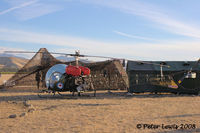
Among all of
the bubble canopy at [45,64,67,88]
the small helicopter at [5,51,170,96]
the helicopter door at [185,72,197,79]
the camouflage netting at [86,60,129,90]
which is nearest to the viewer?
the small helicopter at [5,51,170,96]

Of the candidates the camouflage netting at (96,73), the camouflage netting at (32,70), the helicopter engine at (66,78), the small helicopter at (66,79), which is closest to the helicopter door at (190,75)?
the small helicopter at (66,79)

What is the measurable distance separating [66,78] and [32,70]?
9.50 m

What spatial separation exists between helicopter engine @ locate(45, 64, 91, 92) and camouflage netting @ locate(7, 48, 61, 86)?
788 cm

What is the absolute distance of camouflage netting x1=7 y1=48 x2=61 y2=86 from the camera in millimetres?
23500

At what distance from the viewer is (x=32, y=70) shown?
24.3 metres

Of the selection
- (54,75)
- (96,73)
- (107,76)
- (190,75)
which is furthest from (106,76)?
(190,75)

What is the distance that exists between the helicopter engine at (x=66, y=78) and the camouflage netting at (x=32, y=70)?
7879 mm

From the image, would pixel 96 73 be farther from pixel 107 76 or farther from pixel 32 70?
pixel 32 70

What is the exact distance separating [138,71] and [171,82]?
12.7 feet

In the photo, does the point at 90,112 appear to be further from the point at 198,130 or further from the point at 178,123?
the point at 198,130


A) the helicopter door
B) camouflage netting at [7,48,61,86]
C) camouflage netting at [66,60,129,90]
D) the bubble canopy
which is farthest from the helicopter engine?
the helicopter door

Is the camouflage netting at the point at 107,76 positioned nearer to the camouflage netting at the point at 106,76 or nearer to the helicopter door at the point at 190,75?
the camouflage netting at the point at 106,76

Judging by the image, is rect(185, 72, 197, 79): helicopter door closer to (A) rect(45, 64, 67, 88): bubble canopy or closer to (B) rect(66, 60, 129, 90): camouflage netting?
(B) rect(66, 60, 129, 90): camouflage netting

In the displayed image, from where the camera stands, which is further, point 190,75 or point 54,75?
point 190,75
